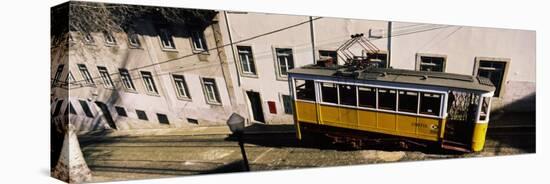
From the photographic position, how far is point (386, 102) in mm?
6906

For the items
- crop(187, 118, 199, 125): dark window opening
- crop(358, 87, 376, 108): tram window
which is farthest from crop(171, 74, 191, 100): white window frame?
crop(358, 87, 376, 108): tram window

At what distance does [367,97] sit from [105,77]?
4.55 meters

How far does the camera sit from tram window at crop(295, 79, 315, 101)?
22.9ft

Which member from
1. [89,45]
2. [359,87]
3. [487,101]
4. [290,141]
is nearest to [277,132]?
[290,141]

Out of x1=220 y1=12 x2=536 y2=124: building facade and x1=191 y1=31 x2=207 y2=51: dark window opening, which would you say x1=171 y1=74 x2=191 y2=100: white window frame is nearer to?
x1=191 y1=31 x2=207 y2=51: dark window opening

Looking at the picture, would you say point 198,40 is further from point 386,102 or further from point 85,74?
point 386,102

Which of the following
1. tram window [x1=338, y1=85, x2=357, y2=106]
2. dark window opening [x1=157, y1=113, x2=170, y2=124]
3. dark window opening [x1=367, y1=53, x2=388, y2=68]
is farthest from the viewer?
dark window opening [x1=367, y1=53, x2=388, y2=68]

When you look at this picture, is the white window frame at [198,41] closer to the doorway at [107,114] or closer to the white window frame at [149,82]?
the white window frame at [149,82]

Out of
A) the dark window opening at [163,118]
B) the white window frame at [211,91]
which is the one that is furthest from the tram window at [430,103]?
the dark window opening at [163,118]

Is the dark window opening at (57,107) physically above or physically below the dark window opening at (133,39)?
below

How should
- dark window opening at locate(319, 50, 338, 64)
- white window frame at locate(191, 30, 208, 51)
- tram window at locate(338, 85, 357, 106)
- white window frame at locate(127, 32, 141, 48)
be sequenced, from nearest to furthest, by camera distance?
white window frame at locate(127, 32, 141, 48) < white window frame at locate(191, 30, 208, 51) < tram window at locate(338, 85, 357, 106) < dark window opening at locate(319, 50, 338, 64)

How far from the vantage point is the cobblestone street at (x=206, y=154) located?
6426mm

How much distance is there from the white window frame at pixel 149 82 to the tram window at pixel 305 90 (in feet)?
8.34

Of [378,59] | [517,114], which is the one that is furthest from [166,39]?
[517,114]
